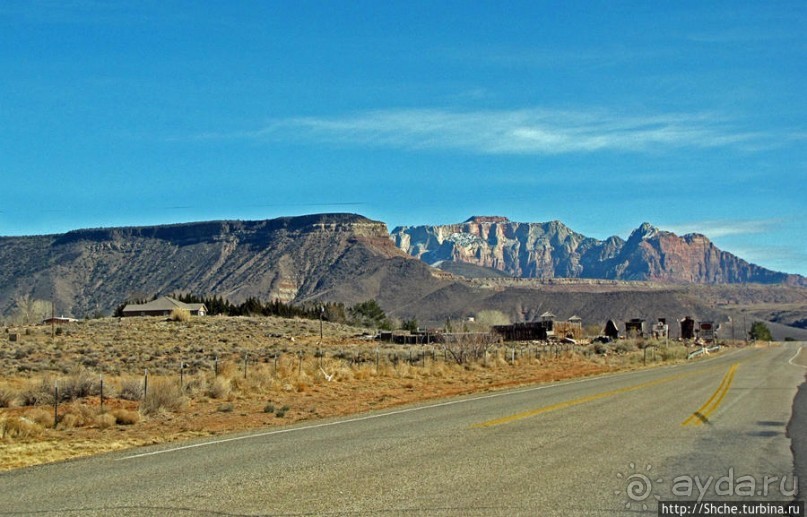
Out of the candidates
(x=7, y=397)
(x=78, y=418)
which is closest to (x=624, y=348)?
(x=7, y=397)

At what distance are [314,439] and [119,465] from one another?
3548 millimetres

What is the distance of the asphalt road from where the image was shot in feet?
31.9

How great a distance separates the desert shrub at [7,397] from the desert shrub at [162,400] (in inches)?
142

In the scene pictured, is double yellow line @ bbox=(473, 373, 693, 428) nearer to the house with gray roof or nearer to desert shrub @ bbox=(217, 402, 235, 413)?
desert shrub @ bbox=(217, 402, 235, 413)


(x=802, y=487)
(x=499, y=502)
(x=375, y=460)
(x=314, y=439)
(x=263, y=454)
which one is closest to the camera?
(x=499, y=502)

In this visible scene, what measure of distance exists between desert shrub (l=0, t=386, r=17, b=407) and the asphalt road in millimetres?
10149

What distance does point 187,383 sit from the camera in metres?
29.4

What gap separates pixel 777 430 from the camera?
16219 mm

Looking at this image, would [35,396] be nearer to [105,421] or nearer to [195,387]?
[195,387]

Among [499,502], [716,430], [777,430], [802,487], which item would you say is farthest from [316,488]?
[777,430]

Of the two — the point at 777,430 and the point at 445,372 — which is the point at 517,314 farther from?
the point at 777,430

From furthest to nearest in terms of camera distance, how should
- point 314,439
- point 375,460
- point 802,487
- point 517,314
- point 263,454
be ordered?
→ point 517,314 < point 314,439 < point 263,454 < point 375,460 < point 802,487

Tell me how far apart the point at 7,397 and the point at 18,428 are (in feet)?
21.3

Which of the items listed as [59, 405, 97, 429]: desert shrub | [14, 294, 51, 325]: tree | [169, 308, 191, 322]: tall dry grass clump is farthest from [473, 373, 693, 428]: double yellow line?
[14, 294, 51, 325]: tree
